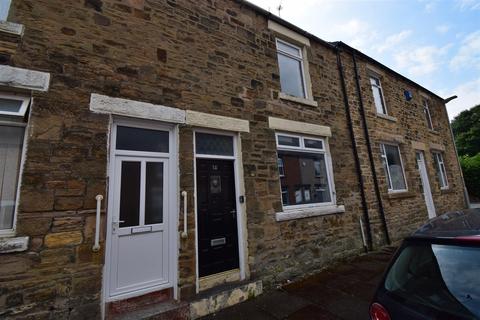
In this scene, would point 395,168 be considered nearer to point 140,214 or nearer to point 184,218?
point 184,218

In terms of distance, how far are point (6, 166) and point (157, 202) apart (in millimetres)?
1971

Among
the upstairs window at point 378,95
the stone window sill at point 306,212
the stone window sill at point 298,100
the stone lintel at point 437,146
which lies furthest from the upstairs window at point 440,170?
the stone window sill at point 298,100

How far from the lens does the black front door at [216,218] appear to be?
4.34 m

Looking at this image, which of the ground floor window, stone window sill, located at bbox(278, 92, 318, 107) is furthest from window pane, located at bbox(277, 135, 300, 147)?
stone window sill, located at bbox(278, 92, 318, 107)

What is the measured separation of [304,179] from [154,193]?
143 inches

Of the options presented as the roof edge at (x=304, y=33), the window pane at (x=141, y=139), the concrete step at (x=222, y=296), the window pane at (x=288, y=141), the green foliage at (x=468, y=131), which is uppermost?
the green foliage at (x=468, y=131)

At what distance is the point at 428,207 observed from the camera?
380 inches

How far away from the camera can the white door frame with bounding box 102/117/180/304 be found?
11.5 feet

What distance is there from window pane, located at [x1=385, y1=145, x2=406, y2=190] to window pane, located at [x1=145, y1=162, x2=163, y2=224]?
773cm

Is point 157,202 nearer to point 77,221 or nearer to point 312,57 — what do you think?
point 77,221

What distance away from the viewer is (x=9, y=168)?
3.20 m

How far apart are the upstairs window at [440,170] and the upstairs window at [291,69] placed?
8623mm

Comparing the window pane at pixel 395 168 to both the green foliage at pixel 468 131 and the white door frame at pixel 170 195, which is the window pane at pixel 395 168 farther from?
the green foliage at pixel 468 131

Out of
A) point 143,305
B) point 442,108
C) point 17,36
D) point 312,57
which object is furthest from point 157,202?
point 442,108
